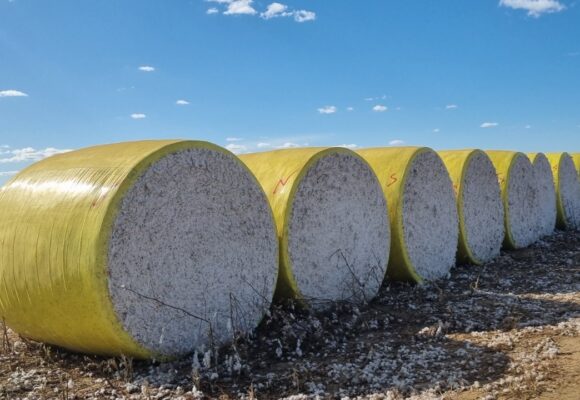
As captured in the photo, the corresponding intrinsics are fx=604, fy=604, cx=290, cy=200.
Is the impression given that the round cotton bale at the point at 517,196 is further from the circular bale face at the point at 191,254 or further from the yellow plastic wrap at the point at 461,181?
the circular bale face at the point at 191,254

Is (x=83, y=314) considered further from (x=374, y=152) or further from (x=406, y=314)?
(x=374, y=152)

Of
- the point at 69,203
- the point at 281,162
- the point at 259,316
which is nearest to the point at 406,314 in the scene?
the point at 259,316

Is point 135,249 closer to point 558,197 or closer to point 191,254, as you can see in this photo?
point 191,254

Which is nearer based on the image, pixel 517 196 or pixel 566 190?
pixel 517 196

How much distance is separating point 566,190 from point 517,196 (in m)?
2.98

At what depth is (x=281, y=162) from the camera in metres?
5.34

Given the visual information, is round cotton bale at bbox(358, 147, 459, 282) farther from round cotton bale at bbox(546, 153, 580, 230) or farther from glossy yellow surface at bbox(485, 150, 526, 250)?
round cotton bale at bbox(546, 153, 580, 230)

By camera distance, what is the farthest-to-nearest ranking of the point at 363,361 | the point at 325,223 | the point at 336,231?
the point at 336,231
the point at 325,223
the point at 363,361

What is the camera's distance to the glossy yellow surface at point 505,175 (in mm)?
8633

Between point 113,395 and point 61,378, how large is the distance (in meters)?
0.51

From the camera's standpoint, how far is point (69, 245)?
3.70m

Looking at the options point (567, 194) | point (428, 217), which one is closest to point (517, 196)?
point (428, 217)

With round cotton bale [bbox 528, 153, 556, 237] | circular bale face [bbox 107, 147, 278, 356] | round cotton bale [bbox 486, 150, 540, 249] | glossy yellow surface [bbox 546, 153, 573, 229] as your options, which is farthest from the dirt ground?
glossy yellow surface [bbox 546, 153, 573, 229]

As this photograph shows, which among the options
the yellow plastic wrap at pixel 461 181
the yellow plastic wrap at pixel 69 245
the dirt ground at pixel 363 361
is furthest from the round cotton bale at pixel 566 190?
the yellow plastic wrap at pixel 69 245
